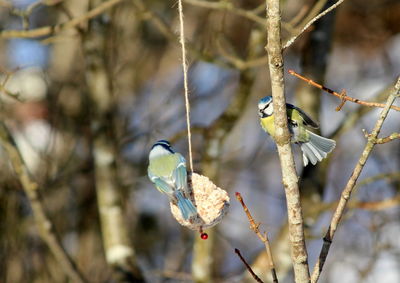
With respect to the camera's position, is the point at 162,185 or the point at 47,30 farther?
the point at 47,30

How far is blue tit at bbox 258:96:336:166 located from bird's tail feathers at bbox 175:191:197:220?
394 mm

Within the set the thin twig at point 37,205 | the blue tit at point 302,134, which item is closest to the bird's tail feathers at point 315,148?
the blue tit at point 302,134

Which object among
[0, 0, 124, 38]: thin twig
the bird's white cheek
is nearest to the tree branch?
the bird's white cheek

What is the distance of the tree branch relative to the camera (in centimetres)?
141

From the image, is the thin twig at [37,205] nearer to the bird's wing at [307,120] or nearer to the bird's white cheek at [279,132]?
the bird's wing at [307,120]

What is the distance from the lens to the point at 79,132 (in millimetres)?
4695

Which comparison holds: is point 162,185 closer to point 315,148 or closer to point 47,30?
point 315,148

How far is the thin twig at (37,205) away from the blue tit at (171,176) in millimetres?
1131

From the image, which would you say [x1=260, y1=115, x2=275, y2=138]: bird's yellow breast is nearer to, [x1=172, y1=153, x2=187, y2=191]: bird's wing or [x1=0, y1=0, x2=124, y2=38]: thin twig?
[x1=172, y1=153, x2=187, y2=191]: bird's wing

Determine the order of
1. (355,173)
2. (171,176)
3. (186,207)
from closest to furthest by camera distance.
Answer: (355,173), (186,207), (171,176)

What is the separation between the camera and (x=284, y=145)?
1513mm

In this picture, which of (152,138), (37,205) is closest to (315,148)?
(37,205)

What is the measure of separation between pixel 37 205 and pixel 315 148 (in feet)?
5.33

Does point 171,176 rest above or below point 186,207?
above
